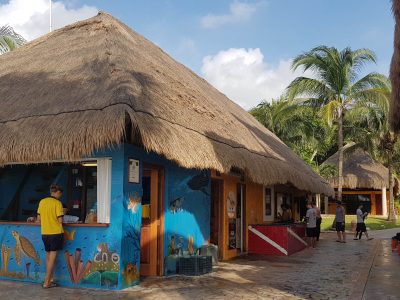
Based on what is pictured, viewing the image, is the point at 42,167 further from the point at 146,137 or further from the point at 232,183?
the point at 232,183

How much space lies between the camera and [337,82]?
23.6 m

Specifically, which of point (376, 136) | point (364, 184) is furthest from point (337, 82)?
point (364, 184)

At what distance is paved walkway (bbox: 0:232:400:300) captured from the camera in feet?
24.1

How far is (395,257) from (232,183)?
5.25 m

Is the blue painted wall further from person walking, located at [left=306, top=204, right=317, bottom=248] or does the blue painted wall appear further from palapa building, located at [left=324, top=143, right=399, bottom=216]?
palapa building, located at [left=324, top=143, right=399, bottom=216]

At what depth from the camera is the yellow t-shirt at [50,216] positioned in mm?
7727

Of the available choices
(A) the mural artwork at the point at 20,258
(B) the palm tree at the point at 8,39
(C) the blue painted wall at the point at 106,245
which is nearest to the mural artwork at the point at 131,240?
(C) the blue painted wall at the point at 106,245

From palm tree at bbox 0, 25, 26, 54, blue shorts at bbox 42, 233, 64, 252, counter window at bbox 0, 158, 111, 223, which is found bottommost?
blue shorts at bbox 42, 233, 64, 252

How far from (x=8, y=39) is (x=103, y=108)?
15.4m

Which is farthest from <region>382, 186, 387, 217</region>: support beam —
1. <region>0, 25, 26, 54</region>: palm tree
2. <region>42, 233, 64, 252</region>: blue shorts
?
<region>42, 233, 64, 252</region>: blue shorts

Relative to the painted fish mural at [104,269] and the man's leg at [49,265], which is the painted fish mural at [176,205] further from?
the man's leg at [49,265]

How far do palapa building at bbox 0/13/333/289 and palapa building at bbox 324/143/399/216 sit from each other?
921 inches

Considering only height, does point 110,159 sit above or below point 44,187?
above

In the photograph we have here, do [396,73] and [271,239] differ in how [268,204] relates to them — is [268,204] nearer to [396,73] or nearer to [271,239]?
[271,239]
